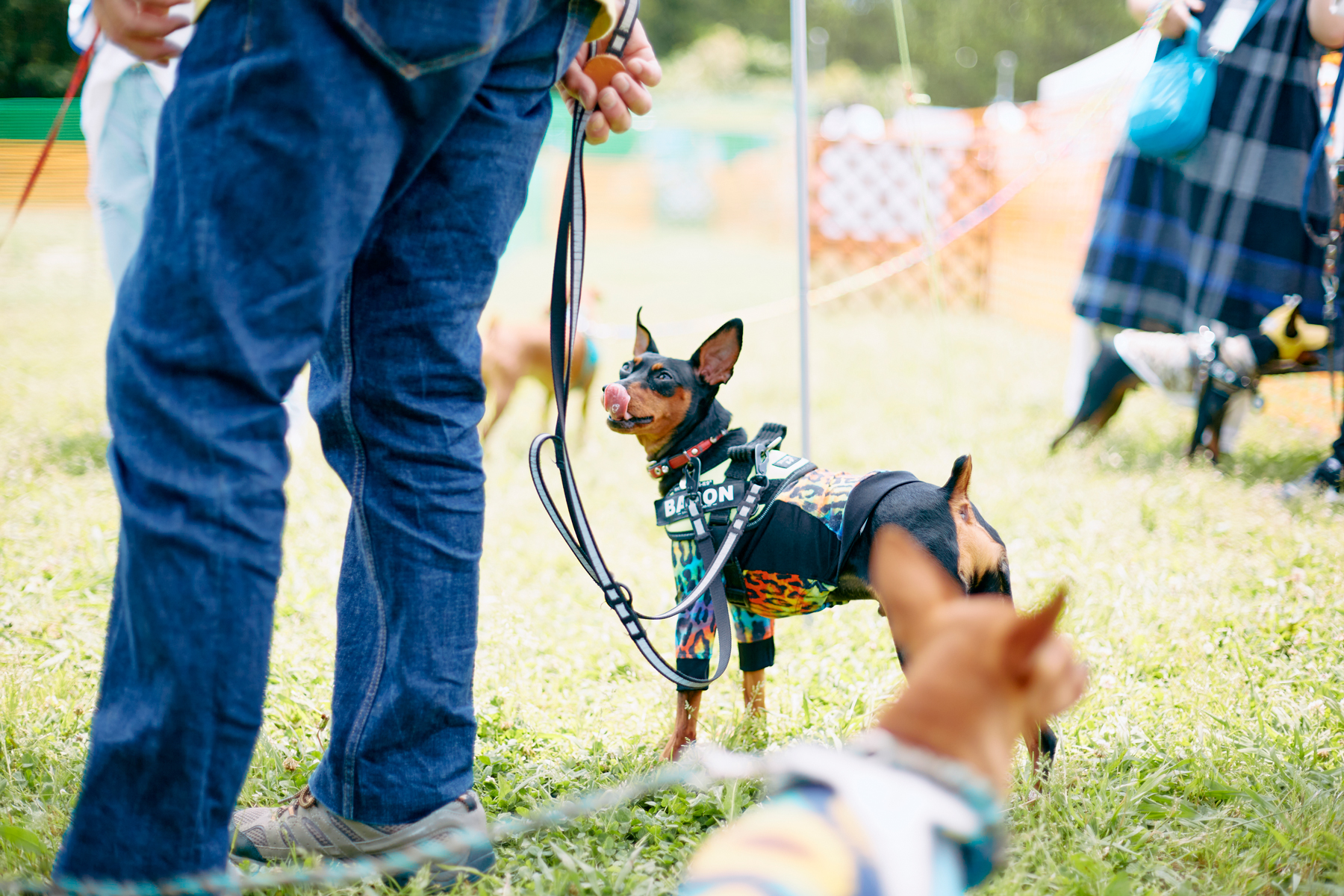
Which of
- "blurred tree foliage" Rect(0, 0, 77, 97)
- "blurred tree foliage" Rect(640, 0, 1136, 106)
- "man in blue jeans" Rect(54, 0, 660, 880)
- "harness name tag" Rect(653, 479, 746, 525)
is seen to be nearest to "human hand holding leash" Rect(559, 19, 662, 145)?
"man in blue jeans" Rect(54, 0, 660, 880)

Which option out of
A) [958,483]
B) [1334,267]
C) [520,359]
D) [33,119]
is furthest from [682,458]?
[1334,267]

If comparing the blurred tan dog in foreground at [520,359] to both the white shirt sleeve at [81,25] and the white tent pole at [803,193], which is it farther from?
the white shirt sleeve at [81,25]

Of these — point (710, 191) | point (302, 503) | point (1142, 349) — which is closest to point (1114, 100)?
point (1142, 349)

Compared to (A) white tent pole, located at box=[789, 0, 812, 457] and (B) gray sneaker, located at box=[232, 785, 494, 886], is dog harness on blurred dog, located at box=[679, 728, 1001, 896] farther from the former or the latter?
(A) white tent pole, located at box=[789, 0, 812, 457]

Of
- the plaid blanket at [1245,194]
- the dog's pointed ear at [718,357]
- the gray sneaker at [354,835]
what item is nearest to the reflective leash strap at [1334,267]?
the plaid blanket at [1245,194]

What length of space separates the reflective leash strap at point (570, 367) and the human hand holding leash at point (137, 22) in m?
0.57

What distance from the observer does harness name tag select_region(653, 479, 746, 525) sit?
5.72 ft

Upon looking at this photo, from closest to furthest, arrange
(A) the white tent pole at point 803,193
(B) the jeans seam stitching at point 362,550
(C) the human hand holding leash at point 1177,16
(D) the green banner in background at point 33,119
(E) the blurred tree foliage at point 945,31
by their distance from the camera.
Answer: (B) the jeans seam stitching at point 362,550
(A) the white tent pole at point 803,193
(D) the green banner in background at point 33,119
(C) the human hand holding leash at point 1177,16
(E) the blurred tree foliage at point 945,31

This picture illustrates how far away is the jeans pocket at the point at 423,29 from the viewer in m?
1.02

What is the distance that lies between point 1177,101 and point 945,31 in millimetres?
22336

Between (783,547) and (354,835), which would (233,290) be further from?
(783,547)

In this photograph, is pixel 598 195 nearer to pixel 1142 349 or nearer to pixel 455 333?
pixel 1142 349

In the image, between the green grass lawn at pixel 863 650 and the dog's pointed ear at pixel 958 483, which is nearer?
the green grass lawn at pixel 863 650

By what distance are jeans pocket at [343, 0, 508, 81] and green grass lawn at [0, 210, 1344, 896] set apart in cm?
109
